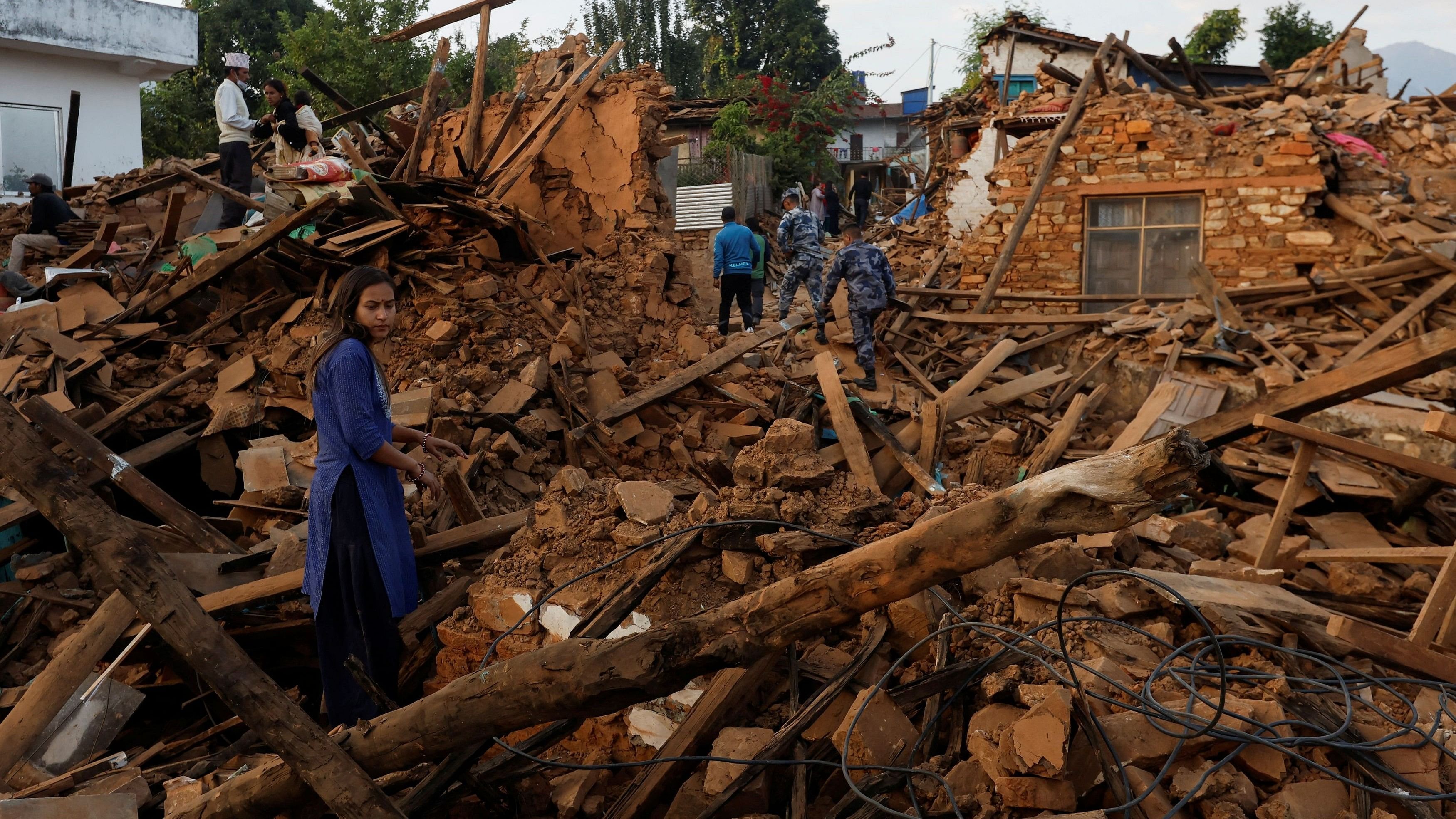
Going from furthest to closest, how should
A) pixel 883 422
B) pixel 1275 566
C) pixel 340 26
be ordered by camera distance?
1. pixel 340 26
2. pixel 883 422
3. pixel 1275 566

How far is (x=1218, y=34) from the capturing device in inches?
1121

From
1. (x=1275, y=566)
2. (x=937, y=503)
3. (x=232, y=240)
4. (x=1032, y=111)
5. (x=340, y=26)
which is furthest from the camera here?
(x=340, y=26)

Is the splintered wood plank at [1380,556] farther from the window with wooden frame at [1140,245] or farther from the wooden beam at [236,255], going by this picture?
the wooden beam at [236,255]

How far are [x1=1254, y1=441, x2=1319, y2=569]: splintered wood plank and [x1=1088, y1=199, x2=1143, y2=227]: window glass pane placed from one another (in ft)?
26.8

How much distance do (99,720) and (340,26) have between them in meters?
25.4

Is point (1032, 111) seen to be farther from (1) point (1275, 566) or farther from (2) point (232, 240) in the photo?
(2) point (232, 240)

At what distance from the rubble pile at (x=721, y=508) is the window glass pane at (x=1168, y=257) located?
325 millimetres

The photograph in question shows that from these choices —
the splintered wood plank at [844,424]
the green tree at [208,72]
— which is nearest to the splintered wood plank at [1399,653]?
the splintered wood plank at [844,424]

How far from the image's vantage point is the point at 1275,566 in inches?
228

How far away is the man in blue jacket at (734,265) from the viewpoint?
1191 centimetres

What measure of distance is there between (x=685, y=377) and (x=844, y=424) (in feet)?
4.49

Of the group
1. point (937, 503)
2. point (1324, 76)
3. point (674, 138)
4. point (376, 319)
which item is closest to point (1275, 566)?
point (937, 503)

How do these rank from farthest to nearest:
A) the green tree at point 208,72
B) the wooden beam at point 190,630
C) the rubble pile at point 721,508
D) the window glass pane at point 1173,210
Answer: the green tree at point 208,72
the window glass pane at point 1173,210
the rubble pile at point 721,508
the wooden beam at point 190,630

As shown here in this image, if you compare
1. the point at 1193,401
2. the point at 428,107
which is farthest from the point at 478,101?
the point at 1193,401
